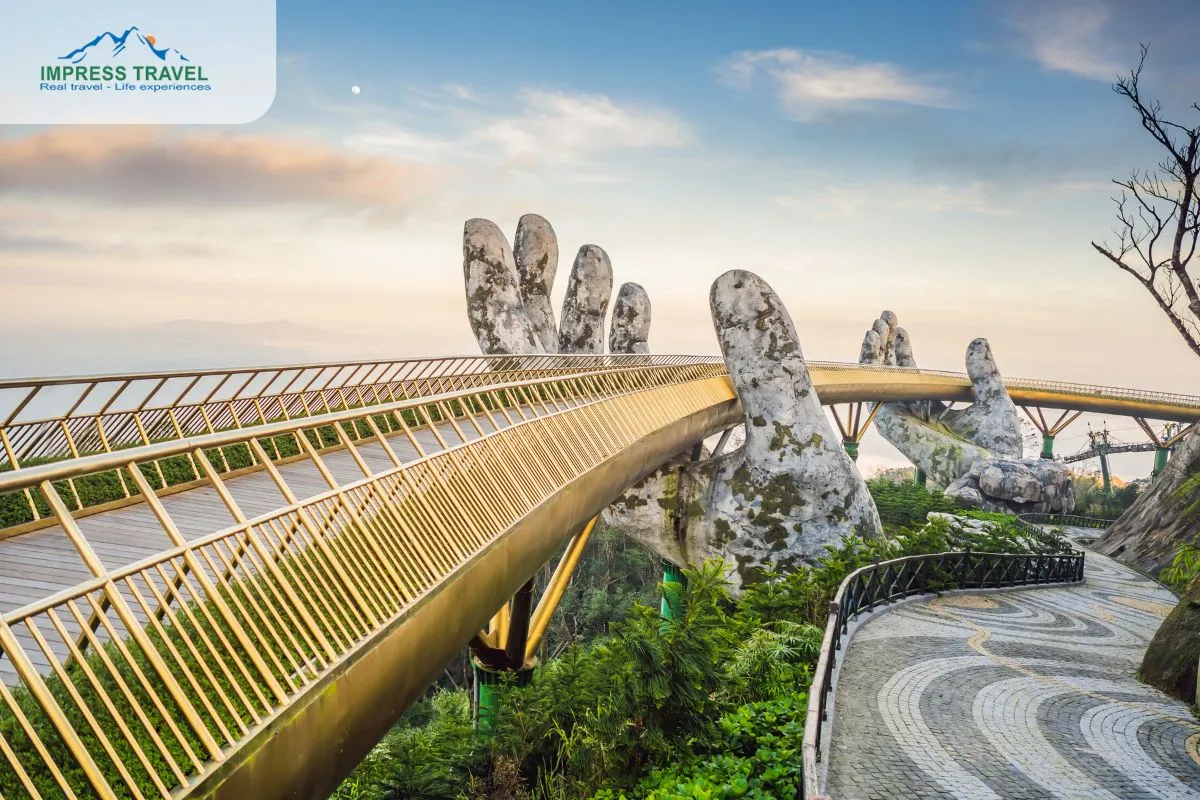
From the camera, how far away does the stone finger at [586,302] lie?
89.6 ft

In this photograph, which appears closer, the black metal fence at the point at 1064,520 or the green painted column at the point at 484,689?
the green painted column at the point at 484,689

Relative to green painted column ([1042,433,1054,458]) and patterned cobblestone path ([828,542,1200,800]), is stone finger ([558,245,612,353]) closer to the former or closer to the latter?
patterned cobblestone path ([828,542,1200,800])

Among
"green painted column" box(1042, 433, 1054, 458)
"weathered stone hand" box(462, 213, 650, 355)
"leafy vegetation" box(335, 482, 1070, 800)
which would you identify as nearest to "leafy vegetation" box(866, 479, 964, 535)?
"weathered stone hand" box(462, 213, 650, 355)

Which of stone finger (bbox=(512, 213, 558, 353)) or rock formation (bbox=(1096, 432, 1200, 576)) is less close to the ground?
stone finger (bbox=(512, 213, 558, 353))

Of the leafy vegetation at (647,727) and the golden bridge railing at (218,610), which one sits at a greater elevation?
the golden bridge railing at (218,610)

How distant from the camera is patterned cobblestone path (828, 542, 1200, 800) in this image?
7.73 metres

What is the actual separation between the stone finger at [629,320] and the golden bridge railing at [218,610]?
65.1 ft

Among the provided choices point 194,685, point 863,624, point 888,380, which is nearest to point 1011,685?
point 863,624

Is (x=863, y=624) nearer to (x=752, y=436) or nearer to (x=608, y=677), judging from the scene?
(x=608, y=677)

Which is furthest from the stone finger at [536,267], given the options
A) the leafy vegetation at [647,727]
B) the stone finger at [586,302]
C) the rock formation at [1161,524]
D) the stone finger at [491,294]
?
the rock formation at [1161,524]

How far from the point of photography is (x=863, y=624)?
512 inches

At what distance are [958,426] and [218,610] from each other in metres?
43.1

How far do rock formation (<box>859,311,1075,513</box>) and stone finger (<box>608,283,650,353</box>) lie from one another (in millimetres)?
14008

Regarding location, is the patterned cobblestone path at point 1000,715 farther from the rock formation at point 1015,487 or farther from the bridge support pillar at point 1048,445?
the bridge support pillar at point 1048,445
